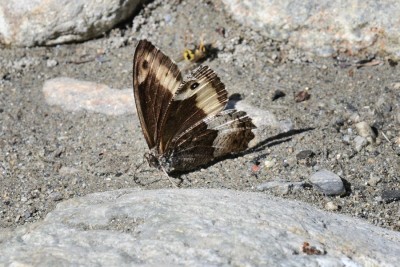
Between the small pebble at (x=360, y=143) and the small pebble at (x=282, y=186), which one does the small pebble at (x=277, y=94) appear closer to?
the small pebble at (x=360, y=143)

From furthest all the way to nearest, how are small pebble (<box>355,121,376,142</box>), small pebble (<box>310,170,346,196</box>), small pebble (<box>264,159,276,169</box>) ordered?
1. small pebble (<box>355,121,376,142</box>)
2. small pebble (<box>264,159,276,169</box>)
3. small pebble (<box>310,170,346,196</box>)

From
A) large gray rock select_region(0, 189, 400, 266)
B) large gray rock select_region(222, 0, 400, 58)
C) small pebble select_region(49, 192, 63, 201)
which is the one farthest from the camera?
large gray rock select_region(222, 0, 400, 58)

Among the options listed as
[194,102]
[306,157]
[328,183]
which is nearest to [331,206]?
[328,183]

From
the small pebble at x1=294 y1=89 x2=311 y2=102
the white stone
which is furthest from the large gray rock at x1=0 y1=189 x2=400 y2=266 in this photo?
the white stone

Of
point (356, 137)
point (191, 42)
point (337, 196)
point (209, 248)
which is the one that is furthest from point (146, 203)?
point (191, 42)

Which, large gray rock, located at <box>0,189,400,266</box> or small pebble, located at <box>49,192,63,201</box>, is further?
small pebble, located at <box>49,192,63,201</box>

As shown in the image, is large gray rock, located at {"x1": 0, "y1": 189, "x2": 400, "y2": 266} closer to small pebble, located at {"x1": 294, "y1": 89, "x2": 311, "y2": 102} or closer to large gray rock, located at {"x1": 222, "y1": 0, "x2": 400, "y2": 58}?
small pebble, located at {"x1": 294, "y1": 89, "x2": 311, "y2": 102}

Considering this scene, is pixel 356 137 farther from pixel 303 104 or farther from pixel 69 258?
pixel 69 258
